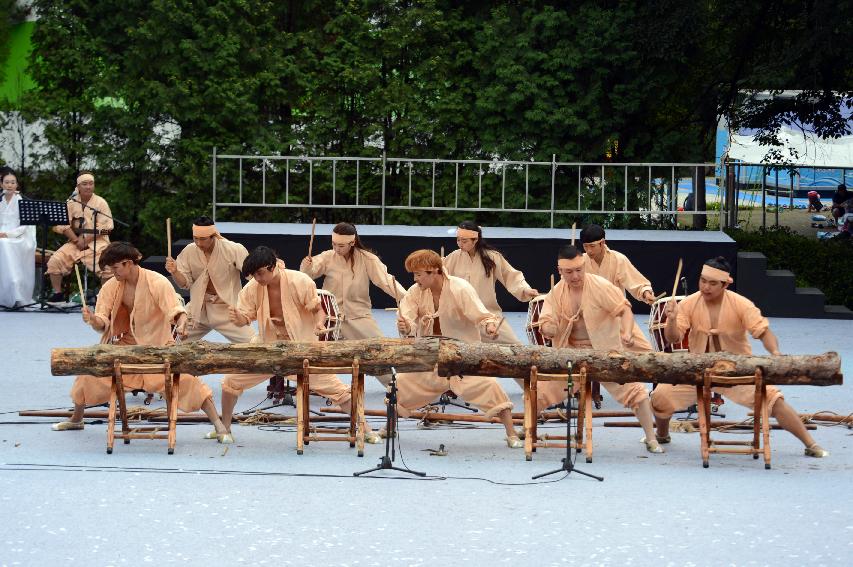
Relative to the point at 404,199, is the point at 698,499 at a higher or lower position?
lower

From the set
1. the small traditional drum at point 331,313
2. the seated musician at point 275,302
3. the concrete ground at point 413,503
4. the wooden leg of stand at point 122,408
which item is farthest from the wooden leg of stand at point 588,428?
the wooden leg of stand at point 122,408

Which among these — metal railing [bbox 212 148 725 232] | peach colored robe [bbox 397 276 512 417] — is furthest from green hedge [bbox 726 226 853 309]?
peach colored robe [bbox 397 276 512 417]

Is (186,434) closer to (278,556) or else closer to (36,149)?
A: (278,556)

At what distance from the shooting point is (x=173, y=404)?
29.2ft

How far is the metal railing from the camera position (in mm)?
16641

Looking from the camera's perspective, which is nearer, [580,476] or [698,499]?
[698,499]

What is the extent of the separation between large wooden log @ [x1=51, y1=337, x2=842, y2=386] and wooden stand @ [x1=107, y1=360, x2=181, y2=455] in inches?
2.7

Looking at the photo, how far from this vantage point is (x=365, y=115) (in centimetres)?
1797

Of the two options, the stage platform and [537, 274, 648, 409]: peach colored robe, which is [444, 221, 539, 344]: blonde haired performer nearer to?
[537, 274, 648, 409]: peach colored robe

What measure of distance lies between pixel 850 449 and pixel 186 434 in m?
4.36

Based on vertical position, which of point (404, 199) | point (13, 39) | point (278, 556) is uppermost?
point (13, 39)

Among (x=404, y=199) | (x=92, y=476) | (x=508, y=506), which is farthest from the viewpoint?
(x=404, y=199)

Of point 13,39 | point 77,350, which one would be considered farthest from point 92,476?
point 13,39

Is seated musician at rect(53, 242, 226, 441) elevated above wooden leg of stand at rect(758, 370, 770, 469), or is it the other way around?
seated musician at rect(53, 242, 226, 441)
